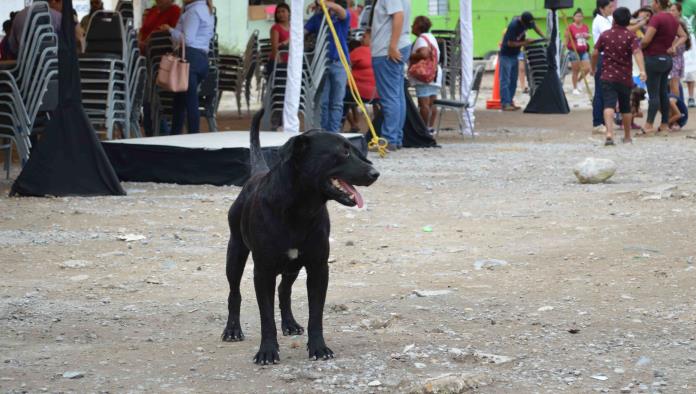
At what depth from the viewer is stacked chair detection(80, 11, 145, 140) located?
12.4 metres

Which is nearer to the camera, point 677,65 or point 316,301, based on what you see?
point 316,301

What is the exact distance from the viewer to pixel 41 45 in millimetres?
11195

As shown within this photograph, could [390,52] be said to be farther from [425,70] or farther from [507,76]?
[507,76]

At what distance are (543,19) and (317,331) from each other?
31.1m

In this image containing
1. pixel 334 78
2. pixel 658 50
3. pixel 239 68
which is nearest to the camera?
pixel 334 78

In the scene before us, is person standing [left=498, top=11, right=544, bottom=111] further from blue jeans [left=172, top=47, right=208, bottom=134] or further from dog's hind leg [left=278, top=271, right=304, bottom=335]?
dog's hind leg [left=278, top=271, right=304, bottom=335]

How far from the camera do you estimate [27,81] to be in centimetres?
1109

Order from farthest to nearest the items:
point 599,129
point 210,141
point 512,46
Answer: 1. point 512,46
2. point 599,129
3. point 210,141

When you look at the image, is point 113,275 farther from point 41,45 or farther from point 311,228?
point 41,45

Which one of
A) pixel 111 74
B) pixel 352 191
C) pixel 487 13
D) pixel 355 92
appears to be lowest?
pixel 355 92

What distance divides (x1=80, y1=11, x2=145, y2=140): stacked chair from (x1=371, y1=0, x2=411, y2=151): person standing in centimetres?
263

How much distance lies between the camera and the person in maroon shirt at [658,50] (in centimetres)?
1681

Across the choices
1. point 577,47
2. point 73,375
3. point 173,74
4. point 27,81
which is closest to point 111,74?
point 173,74

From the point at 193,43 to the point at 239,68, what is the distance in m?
5.91
